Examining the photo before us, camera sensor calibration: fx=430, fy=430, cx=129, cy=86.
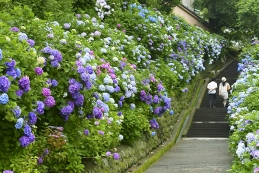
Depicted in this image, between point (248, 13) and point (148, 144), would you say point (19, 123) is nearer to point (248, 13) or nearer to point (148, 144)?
point (148, 144)

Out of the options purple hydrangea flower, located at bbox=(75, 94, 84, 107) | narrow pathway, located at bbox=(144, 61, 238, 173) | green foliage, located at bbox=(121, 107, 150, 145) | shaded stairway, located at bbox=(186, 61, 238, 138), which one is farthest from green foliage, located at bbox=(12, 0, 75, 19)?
shaded stairway, located at bbox=(186, 61, 238, 138)

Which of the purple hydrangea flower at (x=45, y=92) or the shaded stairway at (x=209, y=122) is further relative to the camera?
the shaded stairway at (x=209, y=122)

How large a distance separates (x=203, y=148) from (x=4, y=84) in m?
8.09

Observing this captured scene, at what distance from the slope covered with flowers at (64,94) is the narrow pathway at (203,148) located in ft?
3.04

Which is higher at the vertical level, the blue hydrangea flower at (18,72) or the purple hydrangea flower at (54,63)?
the blue hydrangea flower at (18,72)

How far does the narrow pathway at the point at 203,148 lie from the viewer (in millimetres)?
7808

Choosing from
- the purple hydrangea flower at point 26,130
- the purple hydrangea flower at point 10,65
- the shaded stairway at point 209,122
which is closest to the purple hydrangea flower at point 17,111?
the purple hydrangea flower at point 26,130

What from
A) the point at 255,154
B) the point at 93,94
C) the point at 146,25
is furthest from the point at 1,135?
the point at 146,25

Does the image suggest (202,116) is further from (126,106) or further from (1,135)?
(1,135)

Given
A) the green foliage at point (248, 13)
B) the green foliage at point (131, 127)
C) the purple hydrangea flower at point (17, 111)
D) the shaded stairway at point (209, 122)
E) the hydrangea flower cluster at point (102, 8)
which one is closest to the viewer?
the purple hydrangea flower at point (17, 111)

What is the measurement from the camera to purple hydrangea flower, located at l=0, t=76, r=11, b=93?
3639mm

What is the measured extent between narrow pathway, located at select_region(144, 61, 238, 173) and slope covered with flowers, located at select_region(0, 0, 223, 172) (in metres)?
0.93

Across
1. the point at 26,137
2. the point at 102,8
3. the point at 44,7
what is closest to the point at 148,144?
the point at 44,7

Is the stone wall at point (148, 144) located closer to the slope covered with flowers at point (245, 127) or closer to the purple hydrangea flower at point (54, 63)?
the purple hydrangea flower at point (54, 63)
